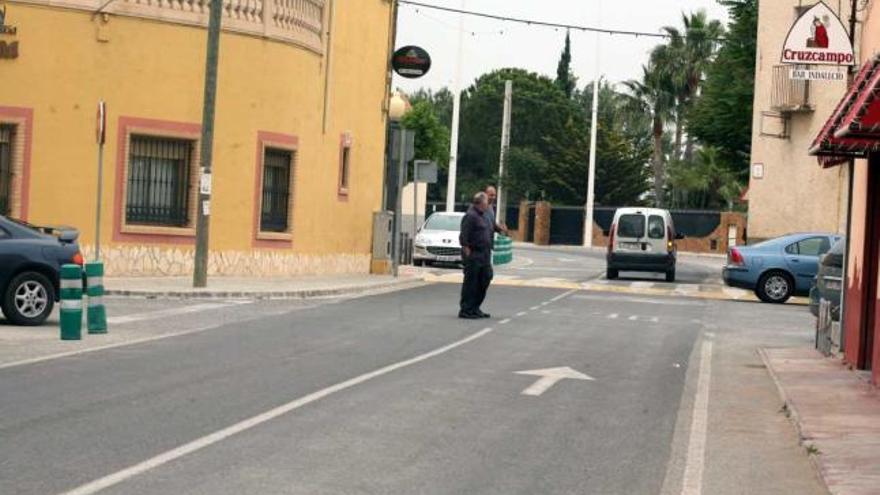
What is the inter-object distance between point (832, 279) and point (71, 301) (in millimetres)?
10030

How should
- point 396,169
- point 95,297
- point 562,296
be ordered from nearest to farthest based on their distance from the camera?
point 95,297
point 562,296
point 396,169

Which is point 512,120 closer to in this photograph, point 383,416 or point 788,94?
point 788,94

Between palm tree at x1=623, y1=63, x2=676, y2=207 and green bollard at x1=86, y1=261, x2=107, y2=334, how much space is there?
70.5 metres

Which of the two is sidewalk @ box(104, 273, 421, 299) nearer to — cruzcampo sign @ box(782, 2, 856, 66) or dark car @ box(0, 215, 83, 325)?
dark car @ box(0, 215, 83, 325)

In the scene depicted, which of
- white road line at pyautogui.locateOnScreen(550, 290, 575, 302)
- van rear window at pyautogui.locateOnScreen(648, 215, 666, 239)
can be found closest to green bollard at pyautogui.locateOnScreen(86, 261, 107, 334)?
white road line at pyautogui.locateOnScreen(550, 290, 575, 302)

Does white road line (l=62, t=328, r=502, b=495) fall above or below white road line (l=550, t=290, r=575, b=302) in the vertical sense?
below

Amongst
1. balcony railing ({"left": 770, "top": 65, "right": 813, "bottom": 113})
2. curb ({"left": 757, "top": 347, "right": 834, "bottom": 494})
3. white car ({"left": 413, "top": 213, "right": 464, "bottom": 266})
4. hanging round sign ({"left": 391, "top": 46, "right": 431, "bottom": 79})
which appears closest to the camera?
curb ({"left": 757, "top": 347, "right": 834, "bottom": 494})

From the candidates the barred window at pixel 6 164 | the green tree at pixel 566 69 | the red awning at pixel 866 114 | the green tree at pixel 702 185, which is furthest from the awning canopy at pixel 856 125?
the green tree at pixel 566 69

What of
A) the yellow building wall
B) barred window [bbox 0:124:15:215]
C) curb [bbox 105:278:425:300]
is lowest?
curb [bbox 105:278:425:300]

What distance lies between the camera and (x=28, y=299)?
62.4 ft

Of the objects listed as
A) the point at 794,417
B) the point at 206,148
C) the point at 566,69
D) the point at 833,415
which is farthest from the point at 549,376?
the point at 566,69

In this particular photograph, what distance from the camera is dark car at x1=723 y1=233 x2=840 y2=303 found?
3191cm

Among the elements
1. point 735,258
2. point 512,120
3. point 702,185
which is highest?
point 512,120

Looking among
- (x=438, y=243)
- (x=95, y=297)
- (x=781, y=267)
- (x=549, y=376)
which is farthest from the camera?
(x=438, y=243)
